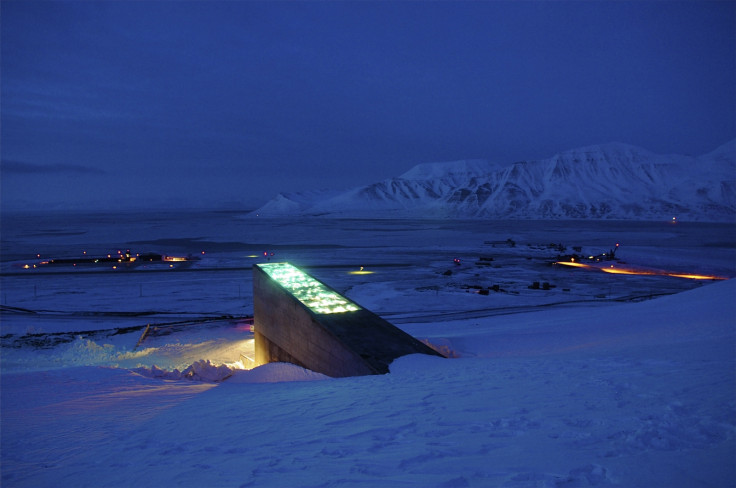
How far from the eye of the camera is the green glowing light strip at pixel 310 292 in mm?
13406

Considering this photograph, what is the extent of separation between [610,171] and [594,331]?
683 feet

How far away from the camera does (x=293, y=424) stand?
5.35 metres

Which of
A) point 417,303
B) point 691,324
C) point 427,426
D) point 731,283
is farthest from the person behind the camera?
point 417,303

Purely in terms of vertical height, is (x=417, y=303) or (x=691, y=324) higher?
(x=691, y=324)

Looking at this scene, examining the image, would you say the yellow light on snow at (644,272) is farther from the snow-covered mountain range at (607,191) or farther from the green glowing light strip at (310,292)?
the snow-covered mountain range at (607,191)

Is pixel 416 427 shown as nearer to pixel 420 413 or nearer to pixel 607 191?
pixel 420 413

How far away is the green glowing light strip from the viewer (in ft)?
44.0

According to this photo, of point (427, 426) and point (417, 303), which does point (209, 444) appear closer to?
point (427, 426)

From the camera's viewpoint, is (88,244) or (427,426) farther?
(88,244)

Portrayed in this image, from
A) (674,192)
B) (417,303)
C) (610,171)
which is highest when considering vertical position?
(610,171)

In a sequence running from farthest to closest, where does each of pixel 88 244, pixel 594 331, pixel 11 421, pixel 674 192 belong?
pixel 674 192 < pixel 88 244 < pixel 594 331 < pixel 11 421

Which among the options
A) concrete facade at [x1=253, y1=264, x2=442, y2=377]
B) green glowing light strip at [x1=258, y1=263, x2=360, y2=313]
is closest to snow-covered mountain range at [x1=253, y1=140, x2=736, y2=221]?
green glowing light strip at [x1=258, y1=263, x2=360, y2=313]

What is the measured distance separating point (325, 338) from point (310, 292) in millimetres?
3398

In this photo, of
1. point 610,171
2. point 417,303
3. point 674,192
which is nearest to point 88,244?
point 417,303
